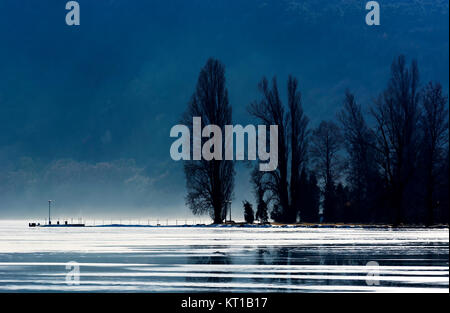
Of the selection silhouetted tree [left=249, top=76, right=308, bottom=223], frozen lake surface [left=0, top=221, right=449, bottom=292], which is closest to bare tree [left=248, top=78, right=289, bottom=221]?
silhouetted tree [left=249, top=76, right=308, bottom=223]

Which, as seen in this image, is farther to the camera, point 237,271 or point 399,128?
point 399,128

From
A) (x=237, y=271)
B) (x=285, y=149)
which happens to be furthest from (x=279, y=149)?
(x=237, y=271)

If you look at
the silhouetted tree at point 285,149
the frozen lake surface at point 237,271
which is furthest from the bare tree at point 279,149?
the frozen lake surface at point 237,271

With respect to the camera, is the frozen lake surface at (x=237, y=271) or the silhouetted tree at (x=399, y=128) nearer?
the frozen lake surface at (x=237, y=271)

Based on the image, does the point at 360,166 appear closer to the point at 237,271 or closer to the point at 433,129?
the point at 433,129

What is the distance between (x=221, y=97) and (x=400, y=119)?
15587 mm

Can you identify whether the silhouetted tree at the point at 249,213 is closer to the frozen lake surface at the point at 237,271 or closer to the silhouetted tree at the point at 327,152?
the silhouetted tree at the point at 327,152

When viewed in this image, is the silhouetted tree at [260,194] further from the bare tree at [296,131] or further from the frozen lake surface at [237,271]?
the frozen lake surface at [237,271]

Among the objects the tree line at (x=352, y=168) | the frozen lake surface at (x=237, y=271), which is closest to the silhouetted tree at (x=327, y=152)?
the tree line at (x=352, y=168)

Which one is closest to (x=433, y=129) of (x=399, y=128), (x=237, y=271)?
(x=399, y=128)

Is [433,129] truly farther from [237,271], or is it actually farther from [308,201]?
[237,271]

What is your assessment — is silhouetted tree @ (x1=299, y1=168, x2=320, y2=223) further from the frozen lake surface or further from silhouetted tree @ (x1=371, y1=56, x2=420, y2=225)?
the frozen lake surface
